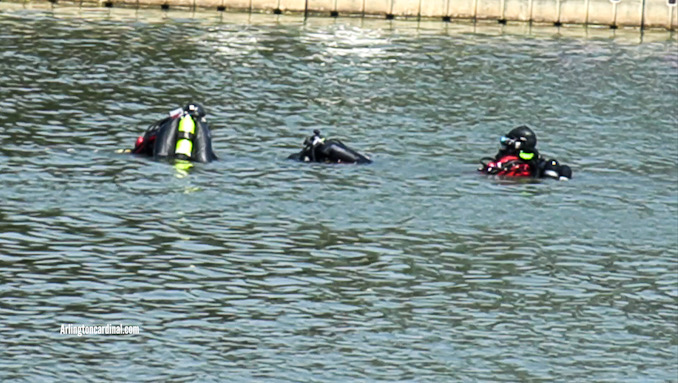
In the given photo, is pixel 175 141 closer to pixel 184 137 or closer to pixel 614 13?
pixel 184 137

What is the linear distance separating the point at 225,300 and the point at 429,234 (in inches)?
230

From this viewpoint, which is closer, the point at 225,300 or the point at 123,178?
the point at 225,300

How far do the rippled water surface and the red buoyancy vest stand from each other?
0.51 metres

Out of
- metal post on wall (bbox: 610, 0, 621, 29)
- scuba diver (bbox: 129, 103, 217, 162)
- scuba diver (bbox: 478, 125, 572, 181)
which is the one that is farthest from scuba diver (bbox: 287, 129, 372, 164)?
metal post on wall (bbox: 610, 0, 621, 29)

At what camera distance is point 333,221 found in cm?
2903

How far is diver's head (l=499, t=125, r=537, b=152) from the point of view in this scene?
1282 inches

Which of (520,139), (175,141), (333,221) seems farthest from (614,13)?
(333,221)

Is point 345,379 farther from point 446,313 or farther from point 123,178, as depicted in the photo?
point 123,178

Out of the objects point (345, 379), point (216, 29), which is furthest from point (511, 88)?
point (345, 379)

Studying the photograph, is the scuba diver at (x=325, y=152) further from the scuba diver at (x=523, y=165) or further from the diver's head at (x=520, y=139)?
A: the diver's head at (x=520, y=139)

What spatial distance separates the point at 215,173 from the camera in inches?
1278

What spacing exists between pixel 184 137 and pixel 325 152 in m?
2.92

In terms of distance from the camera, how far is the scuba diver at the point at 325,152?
33.4 metres

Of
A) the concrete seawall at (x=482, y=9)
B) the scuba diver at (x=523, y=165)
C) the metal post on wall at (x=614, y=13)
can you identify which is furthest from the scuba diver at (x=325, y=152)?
the metal post on wall at (x=614, y=13)
